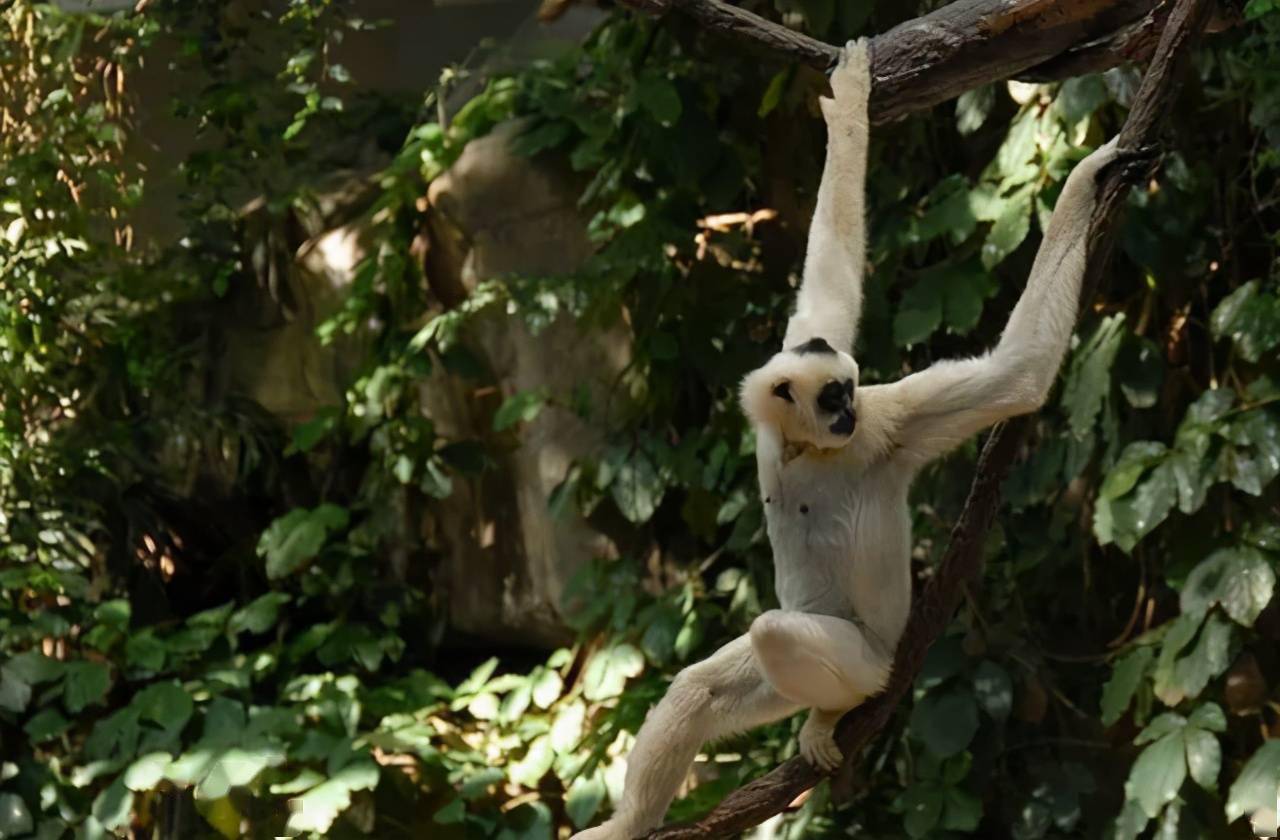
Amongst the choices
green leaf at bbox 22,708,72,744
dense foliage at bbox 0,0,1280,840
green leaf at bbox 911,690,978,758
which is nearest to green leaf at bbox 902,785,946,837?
dense foliage at bbox 0,0,1280,840

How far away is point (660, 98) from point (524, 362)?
5.53 ft

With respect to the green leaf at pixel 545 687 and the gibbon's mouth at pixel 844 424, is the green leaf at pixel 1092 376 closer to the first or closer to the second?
the gibbon's mouth at pixel 844 424

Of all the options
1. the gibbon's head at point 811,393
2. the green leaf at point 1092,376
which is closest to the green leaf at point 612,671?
the green leaf at point 1092,376

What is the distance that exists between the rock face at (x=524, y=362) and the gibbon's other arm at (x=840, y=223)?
9.03 ft

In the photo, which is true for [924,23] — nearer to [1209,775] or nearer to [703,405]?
[1209,775]

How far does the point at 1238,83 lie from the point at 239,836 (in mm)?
4335

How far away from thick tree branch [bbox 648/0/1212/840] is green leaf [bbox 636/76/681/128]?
7.51 feet

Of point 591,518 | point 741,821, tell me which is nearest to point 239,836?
point 591,518

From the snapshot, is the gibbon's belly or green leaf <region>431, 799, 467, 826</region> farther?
green leaf <region>431, 799, 467, 826</region>

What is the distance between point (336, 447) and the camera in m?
6.79

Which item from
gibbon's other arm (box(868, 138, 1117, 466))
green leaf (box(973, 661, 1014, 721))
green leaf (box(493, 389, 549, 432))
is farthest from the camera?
green leaf (box(493, 389, 549, 432))

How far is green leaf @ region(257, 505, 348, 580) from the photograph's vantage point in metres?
6.02

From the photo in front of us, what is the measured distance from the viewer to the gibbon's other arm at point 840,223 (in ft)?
10.4

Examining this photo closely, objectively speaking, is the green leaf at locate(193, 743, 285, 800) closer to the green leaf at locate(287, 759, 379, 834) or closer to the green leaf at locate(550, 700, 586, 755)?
the green leaf at locate(287, 759, 379, 834)
